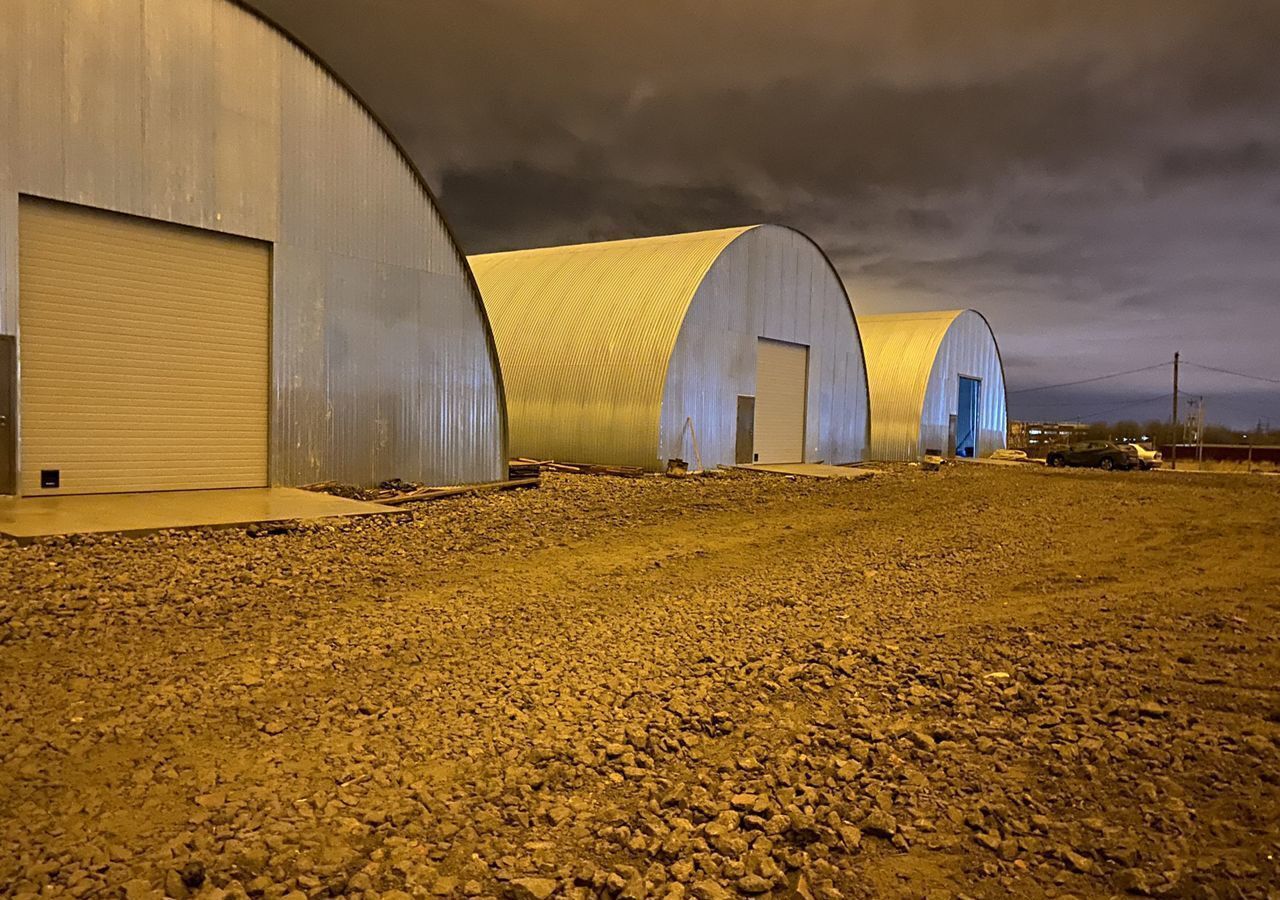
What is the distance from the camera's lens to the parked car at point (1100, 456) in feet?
113

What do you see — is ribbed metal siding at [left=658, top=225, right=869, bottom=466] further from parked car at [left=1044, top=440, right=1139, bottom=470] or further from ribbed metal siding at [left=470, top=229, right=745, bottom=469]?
parked car at [left=1044, top=440, right=1139, bottom=470]

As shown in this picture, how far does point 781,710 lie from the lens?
5.30 metres

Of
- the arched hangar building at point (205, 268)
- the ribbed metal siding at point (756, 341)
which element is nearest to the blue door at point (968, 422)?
the ribbed metal siding at point (756, 341)

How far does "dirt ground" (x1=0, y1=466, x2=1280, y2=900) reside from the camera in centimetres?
360

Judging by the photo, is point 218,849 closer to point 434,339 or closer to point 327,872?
point 327,872

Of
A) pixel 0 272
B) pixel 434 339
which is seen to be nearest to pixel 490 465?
pixel 434 339

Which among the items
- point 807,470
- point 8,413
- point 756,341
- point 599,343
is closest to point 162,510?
point 8,413

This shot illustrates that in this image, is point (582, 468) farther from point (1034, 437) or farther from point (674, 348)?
point (1034, 437)

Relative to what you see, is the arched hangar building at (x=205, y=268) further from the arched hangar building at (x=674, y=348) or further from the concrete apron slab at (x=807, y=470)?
the concrete apron slab at (x=807, y=470)

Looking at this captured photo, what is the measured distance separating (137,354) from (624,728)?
1204cm

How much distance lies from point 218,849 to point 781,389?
25369mm

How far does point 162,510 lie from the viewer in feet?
38.9

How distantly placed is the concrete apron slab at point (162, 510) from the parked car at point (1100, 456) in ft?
103

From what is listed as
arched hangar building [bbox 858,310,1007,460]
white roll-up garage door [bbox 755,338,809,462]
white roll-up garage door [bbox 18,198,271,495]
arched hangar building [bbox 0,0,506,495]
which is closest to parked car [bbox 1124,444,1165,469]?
arched hangar building [bbox 858,310,1007,460]
